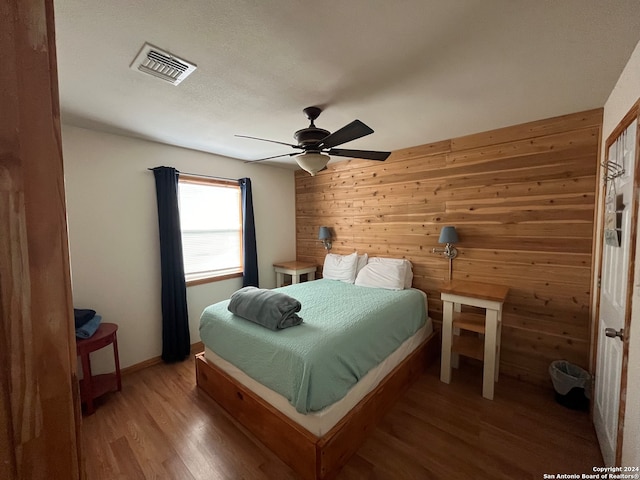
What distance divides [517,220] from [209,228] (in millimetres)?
3395

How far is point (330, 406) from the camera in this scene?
1.60 m

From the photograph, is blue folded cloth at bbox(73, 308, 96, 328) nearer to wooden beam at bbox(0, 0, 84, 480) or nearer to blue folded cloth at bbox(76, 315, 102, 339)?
blue folded cloth at bbox(76, 315, 102, 339)

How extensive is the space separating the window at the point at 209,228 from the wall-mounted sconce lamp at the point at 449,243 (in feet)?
8.48

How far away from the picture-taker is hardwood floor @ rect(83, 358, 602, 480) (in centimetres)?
162

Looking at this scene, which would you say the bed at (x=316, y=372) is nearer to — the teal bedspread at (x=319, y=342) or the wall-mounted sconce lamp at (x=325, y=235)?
the teal bedspread at (x=319, y=342)

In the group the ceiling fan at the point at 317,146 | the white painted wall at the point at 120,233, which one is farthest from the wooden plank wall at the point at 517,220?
the white painted wall at the point at 120,233

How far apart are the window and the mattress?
1.30 meters

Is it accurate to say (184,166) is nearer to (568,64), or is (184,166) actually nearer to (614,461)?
(568,64)

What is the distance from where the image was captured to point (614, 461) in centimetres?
→ 140

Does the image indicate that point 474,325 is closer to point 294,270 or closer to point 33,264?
point 294,270

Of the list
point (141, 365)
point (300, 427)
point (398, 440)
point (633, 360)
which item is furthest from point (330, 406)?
point (141, 365)

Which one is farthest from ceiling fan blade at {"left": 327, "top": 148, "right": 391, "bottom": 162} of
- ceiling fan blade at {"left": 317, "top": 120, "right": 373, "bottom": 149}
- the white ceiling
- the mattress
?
the mattress

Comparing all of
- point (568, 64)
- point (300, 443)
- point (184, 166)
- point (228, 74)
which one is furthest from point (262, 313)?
point (568, 64)

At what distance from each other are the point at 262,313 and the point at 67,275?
5.35 feet
